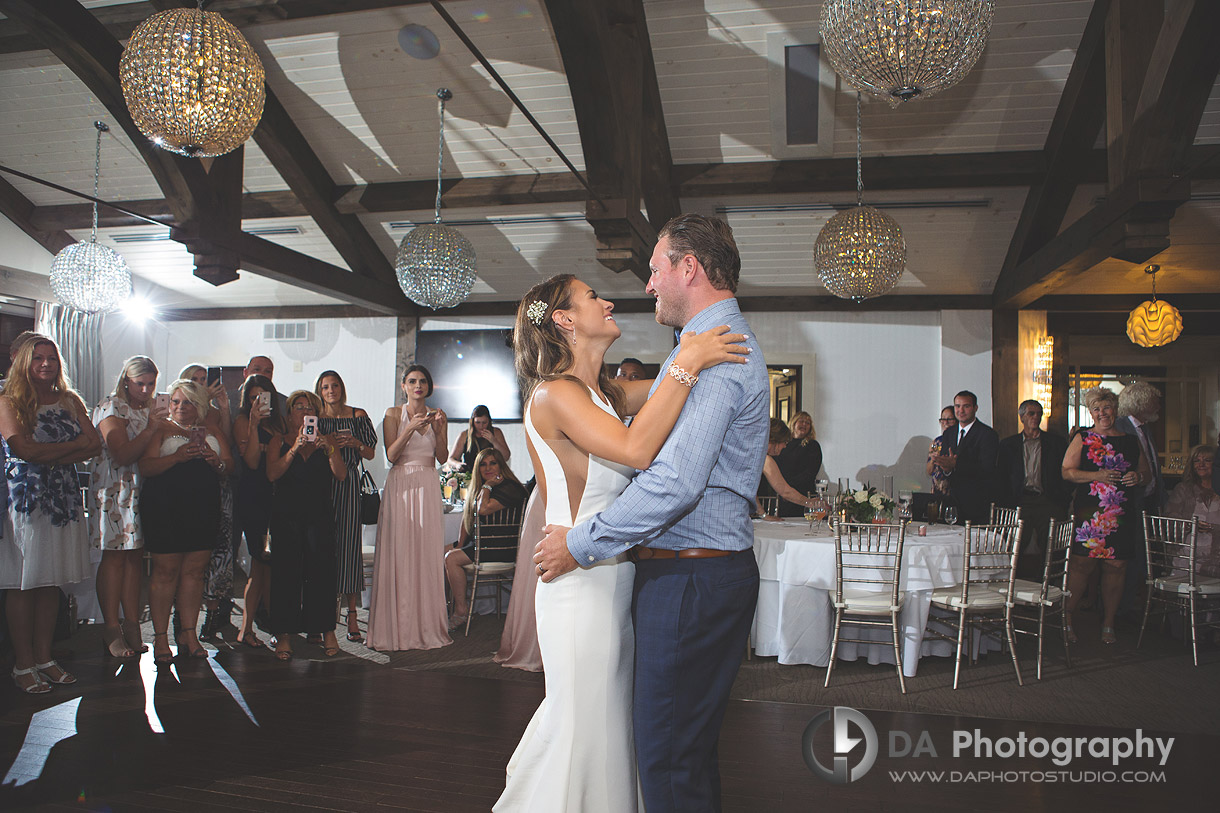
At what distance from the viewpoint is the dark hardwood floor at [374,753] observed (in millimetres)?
2822

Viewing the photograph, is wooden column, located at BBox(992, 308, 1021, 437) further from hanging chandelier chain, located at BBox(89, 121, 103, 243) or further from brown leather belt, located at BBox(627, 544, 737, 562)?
hanging chandelier chain, located at BBox(89, 121, 103, 243)

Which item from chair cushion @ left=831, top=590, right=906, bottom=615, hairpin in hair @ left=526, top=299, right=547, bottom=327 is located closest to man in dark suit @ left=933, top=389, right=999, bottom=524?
chair cushion @ left=831, top=590, right=906, bottom=615

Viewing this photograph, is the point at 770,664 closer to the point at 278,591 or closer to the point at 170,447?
the point at 278,591

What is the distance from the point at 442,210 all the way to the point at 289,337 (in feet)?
12.0

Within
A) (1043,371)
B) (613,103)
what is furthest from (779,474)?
(1043,371)

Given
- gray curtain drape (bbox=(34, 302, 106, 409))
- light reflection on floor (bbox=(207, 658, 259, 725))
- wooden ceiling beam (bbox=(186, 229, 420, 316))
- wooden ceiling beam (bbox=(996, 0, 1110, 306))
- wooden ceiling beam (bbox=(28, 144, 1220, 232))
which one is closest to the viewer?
light reflection on floor (bbox=(207, 658, 259, 725))

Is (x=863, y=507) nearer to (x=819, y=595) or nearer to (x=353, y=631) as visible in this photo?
(x=819, y=595)

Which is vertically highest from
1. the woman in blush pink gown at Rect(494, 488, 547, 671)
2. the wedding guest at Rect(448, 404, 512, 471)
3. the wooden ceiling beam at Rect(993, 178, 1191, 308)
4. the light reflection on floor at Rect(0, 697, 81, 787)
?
the wooden ceiling beam at Rect(993, 178, 1191, 308)

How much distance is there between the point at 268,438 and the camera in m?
4.98

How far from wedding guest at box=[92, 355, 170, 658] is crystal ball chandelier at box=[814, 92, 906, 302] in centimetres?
460

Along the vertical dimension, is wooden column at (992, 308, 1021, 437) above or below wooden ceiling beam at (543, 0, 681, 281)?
below

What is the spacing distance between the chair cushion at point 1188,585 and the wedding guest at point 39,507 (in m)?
6.61

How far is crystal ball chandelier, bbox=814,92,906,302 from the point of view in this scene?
5727 millimetres

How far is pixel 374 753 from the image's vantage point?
3.21 metres
